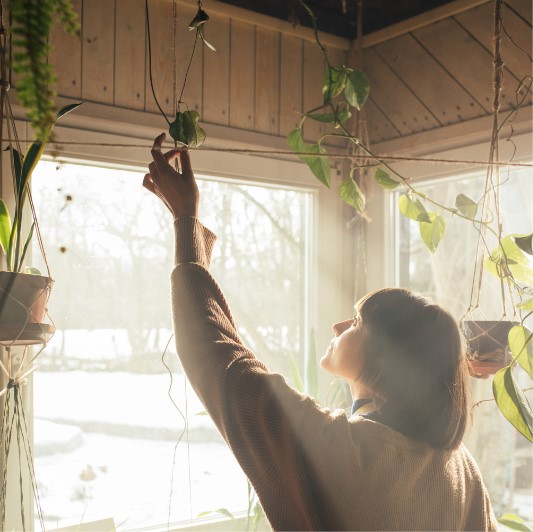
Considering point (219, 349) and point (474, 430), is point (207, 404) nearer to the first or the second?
point (219, 349)

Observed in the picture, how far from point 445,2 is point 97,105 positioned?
1216 mm

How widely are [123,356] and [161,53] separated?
959 mm

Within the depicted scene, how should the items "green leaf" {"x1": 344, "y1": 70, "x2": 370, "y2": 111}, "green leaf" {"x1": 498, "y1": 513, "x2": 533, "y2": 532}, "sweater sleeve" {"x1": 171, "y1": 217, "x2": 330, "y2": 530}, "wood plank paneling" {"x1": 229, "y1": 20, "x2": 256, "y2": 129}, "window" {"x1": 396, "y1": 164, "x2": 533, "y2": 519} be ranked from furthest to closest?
"wood plank paneling" {"x1": 229, "y1": 20, "x2": 256, "y2": 129} → "window" {"x1": 396, "y1": 164, "x2": 533, "y2": 519} → "green leaf" {"x1": 498, "y1": 513, "x2": 533, "y2": 532} → "green leaf" {"x1": 344, "y1": 70, "x2": 370, "y2": 111} → "sweater sleeve" {"x1": 171, "y1": 217, "x2": 330, "y2": 530}

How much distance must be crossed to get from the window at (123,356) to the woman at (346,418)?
94cm

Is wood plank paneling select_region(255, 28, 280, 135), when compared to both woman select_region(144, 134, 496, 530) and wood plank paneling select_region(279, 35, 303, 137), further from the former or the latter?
woman select_region(144, 134, 496, 530)

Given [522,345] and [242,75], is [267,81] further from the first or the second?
[522,345]

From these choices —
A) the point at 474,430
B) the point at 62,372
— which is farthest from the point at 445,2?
the point at 62,372

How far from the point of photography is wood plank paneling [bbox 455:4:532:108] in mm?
2195

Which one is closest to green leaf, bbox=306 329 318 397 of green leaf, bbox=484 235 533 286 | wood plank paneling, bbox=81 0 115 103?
green leaf, bbox=484 235 533 286

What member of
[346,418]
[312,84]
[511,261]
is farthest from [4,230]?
[312,84]

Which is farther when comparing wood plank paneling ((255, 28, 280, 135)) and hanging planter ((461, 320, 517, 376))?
wood plank paneling ((255, 28, 280, 135))

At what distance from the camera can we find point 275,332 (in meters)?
2.61

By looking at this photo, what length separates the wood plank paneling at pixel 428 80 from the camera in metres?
2.39

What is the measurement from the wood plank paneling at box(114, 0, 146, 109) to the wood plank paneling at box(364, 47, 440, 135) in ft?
2.90
